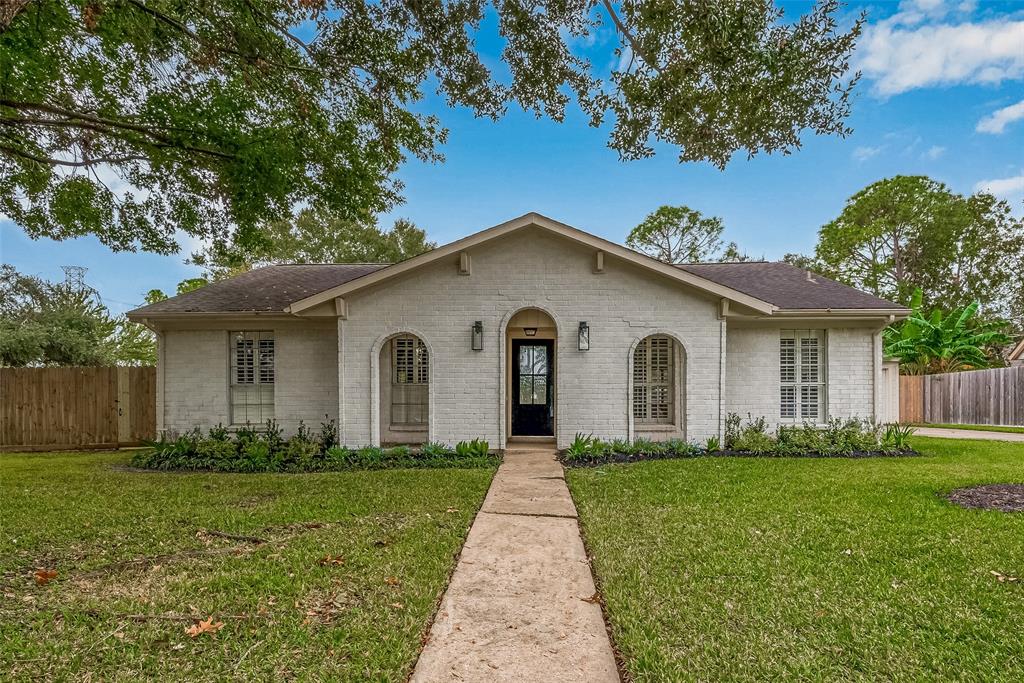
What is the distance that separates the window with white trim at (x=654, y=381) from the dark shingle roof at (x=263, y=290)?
6115mm

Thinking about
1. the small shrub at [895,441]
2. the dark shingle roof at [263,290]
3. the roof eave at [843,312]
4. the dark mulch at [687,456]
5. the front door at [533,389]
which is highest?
the dark shingle roof at [263,290]

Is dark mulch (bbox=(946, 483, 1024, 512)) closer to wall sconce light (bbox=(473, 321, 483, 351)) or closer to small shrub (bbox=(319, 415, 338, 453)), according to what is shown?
wall sconce light (bbox=(473, 321, 483, 351))

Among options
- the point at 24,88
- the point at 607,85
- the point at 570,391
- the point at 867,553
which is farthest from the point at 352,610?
the point at 24,88

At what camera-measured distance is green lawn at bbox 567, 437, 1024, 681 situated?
256cm

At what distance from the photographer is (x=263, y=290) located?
1070 centimetres

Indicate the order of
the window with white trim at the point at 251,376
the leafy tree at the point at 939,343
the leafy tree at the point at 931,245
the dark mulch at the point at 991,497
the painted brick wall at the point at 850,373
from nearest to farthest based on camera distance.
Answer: the dark mulch at the point at 991,497 < the painted brick wall at the point at 850,373 < the window with white trim at the point at 251,376 < the leafy tree at the point at 939,343 < the leafy tree at the point at 931,245

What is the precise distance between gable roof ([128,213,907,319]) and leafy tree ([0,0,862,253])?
4.57 feet

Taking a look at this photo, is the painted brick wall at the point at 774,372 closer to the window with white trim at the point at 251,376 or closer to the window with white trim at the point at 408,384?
the window with white trim at the point at 408,384

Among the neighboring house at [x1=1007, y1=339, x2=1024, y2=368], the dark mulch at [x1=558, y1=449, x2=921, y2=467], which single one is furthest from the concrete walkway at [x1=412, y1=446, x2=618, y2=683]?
the neighboring house at [x1=1007, y1=339, x2=1024, y2=368]

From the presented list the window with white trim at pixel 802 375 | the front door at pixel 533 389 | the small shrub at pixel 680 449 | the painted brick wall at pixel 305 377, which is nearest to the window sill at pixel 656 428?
the small shrub at pixel 680 449

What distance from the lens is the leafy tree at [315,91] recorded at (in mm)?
6523

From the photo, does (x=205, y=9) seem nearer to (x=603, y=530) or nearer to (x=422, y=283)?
(x=422, y=283)

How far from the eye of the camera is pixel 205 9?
24.9 ft

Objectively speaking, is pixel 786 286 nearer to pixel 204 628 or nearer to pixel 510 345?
pixel 510 345
